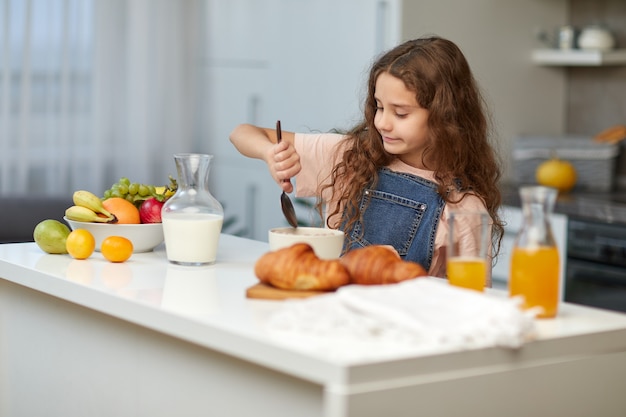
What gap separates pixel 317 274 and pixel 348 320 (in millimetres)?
217

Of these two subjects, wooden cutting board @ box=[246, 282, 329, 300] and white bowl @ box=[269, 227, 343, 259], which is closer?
wooden cutting board @ box=[246, 282, 329, 300]

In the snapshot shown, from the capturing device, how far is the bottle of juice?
138 cm

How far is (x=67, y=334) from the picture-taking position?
1.81 meters

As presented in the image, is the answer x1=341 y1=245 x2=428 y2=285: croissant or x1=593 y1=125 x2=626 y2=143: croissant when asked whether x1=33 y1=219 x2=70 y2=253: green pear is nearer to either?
x1=341 y1=245 x2=428 y2=285: croissant

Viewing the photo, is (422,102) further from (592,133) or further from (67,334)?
(592,133)

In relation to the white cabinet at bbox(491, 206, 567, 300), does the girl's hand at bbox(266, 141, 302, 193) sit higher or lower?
higher

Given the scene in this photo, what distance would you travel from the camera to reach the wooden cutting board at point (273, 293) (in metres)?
1.48

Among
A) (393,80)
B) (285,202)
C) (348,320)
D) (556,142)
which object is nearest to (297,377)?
(348,320)

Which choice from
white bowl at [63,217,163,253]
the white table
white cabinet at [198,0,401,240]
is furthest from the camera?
white cabinet at [198,0,401,240]

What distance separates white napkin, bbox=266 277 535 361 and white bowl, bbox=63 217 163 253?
67cm

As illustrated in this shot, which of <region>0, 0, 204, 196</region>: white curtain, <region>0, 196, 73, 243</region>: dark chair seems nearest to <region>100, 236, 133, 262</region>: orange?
<region>0, 196, 73, 243</region>: dark chair

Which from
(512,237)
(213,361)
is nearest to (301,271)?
(213,361)

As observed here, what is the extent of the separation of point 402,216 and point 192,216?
20.9 inches

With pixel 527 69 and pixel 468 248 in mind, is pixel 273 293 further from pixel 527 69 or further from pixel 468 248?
pixel 527 69
